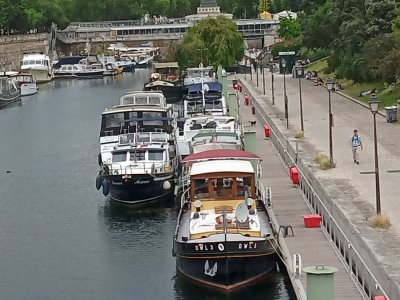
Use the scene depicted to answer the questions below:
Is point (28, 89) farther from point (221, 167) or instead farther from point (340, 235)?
point (340, 235)

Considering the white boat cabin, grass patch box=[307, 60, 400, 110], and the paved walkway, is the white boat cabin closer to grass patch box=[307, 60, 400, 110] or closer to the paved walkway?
the paved walkway

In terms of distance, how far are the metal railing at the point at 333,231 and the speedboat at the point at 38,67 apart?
78998 millimetres

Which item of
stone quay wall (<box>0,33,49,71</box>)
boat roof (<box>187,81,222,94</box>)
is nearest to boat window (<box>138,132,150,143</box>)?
boat roof (<box>187,81,222,94</box>)

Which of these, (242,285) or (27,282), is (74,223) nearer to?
(27,282)

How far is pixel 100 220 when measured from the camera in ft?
138

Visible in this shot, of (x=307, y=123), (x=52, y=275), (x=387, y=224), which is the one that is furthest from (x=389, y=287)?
(x=307, y=123)

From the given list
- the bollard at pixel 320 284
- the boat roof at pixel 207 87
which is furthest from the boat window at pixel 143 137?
the bollard at pixel 320 284

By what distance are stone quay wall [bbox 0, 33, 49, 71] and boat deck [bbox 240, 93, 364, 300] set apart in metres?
94.4

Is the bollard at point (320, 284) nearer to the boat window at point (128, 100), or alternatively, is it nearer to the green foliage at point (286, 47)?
the boat window at point (128, 100)

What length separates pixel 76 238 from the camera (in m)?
39.4

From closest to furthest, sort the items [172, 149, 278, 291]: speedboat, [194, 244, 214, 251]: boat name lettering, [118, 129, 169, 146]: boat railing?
[194, 244, 214, 251]: boat name lettering → [172, 149, 278, 291]: speedboat → [118, 129, 169, 146]: boat railing

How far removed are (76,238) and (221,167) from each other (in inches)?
318

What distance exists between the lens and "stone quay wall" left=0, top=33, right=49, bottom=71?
137500mm

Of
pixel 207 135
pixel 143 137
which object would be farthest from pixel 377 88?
pixel 207 135
